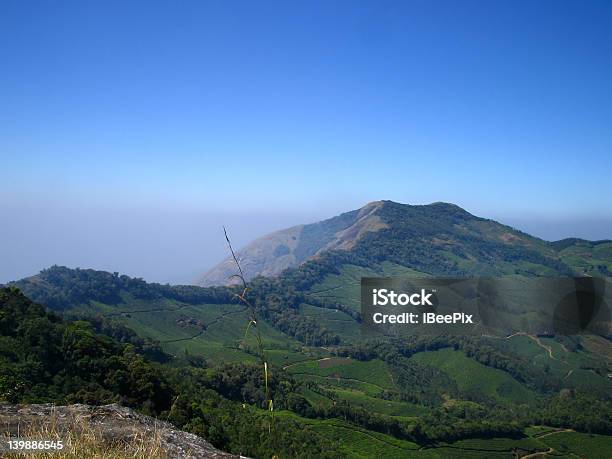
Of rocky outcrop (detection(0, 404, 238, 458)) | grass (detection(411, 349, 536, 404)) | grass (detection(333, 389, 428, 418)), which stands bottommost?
grass (detection(411, 349, 536, 404))

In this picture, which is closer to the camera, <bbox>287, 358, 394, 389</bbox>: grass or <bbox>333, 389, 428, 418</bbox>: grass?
<bbox>333, 389, 428, 418</bbox>: grass

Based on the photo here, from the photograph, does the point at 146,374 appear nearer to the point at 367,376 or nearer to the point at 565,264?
the point at 367,376

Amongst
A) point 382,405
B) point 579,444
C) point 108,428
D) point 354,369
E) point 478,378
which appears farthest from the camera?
point 354,369

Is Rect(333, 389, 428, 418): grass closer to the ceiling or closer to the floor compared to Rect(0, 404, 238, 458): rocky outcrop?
closer to the floor

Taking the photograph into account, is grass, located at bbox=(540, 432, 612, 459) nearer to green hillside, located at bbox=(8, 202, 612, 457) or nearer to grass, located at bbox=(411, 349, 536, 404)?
green hillside, located at bbox=(8, 202, 612, 457)

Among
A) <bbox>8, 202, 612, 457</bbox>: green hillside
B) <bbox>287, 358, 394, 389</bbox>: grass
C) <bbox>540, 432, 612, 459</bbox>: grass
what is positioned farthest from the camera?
<bbox>287, 358, 394, 389</bbox>: grass

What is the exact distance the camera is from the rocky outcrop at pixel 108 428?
12.3 feet

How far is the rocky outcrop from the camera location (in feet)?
12.3

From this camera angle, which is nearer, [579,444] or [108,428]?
[108,428]

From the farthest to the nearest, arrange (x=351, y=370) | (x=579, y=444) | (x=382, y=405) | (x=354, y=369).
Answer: (x=354, y=369) < (x=351, y=370) < (x=382, y=405) < (x=579, y=444)

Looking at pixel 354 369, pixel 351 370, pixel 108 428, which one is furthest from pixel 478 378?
pixel 108 428

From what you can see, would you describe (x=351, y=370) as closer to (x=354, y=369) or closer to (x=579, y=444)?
(x=354, y=369)

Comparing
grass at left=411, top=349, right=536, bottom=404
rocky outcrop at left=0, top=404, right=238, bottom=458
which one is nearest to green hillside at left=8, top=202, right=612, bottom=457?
grass at left=411, top=349, right=536, bottom=404

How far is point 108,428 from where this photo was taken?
4.75 m
